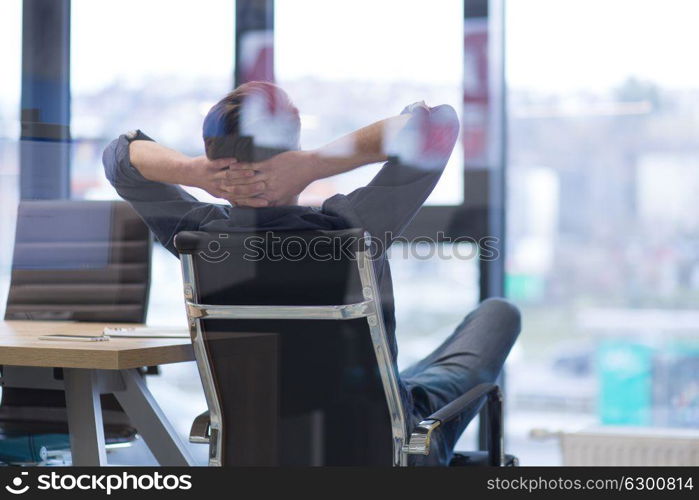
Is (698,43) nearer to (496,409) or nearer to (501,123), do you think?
(501,123)

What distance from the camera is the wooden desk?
1617 mm

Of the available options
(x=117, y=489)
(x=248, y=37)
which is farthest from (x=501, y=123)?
(x=117, y=489)

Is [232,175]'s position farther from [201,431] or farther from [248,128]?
[201,431]

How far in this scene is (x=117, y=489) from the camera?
5.26 feet

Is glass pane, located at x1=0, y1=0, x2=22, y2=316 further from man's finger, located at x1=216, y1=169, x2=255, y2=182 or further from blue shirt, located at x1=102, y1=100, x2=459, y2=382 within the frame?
man's finger, located at x1=216, y1=169, x2=255, y2=182

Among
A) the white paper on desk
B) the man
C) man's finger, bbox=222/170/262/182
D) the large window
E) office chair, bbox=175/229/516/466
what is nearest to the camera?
office chair, bbox=175/229/516/466

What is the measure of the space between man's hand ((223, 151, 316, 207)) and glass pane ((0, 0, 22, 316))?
104 centimetres

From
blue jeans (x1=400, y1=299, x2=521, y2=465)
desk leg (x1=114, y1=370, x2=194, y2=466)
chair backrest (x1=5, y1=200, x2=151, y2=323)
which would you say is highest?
chair backrest (x1=5, y1=200, x2=151, y2=323)

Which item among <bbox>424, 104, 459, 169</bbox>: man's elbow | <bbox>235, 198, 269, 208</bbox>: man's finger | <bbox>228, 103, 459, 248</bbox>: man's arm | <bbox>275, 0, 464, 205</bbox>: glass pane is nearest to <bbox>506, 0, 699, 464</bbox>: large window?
<bbox>275, 0, 464, 205</bbox>: glass pane

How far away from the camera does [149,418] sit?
76.9 inches

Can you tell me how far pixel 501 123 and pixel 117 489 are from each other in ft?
5.99

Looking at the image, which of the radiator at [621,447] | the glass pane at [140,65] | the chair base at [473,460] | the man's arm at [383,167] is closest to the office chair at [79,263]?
the glass pane at [140,65]

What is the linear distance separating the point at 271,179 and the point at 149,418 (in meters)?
0.61

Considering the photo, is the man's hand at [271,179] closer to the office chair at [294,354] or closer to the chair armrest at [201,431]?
the office chair at [294,354]
